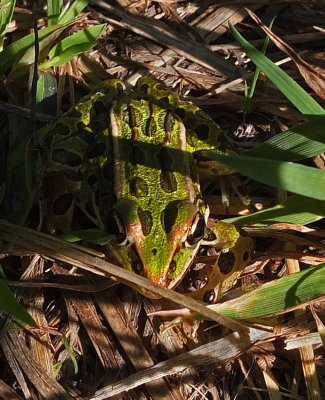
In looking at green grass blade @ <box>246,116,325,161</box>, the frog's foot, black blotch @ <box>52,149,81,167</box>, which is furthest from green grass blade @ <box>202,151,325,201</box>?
black blotch @ <box>52,149,81,167</box>

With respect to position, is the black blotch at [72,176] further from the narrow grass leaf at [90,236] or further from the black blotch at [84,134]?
the narrow grass leaf at [90,236]

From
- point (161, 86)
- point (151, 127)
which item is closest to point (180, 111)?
point (161, 86)

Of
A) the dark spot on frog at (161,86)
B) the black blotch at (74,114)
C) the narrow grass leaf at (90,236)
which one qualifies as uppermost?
the dark spot on frog at (161,86)

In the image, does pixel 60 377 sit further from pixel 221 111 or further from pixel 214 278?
pixel 221 111

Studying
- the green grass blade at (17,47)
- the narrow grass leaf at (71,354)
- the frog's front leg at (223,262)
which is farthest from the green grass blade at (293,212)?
the green grass blade at (17,47)

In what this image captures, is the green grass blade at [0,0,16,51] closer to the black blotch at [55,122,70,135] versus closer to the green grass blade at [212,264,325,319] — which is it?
the black blotch at [55,122,70,135]

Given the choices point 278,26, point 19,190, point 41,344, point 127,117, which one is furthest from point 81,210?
point 278,26
